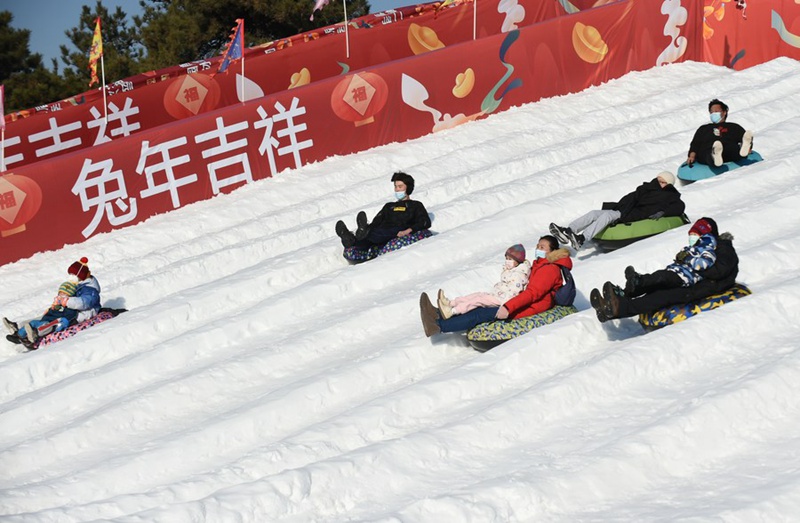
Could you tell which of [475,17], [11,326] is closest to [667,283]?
[11,326]

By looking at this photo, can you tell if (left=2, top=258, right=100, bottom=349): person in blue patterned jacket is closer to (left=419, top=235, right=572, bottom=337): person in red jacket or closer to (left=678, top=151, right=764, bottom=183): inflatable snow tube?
(left=419, top=235, right=572, bottom=337): person in red jacket

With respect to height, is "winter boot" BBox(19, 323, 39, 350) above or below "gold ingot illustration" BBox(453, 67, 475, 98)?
below

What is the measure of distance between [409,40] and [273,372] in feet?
39.8

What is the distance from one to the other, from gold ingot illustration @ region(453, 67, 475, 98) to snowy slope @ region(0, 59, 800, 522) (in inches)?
72.7

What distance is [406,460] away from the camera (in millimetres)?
9102

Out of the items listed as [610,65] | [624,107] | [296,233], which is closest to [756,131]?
[624,107]

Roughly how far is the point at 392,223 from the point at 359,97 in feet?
14.4

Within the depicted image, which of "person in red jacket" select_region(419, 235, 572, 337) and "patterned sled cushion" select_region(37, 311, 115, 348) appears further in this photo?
"patterned sled cushion" select_region(37, 311, 115, 348)

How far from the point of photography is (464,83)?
18719mm

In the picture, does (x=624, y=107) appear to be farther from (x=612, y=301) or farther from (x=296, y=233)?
(x=612, y=301)

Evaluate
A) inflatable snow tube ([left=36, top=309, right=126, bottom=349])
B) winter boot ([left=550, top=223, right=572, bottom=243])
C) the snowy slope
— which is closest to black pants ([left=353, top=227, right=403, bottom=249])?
the snowy slope

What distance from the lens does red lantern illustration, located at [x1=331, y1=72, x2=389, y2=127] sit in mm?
17859

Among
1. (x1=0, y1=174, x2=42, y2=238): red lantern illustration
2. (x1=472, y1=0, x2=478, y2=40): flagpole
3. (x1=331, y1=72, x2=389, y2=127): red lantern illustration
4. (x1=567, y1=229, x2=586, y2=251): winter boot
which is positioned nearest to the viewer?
(x1=567, y1=229, x2=586, y2=251): winter boot

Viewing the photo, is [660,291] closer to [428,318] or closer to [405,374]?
[428,318]
